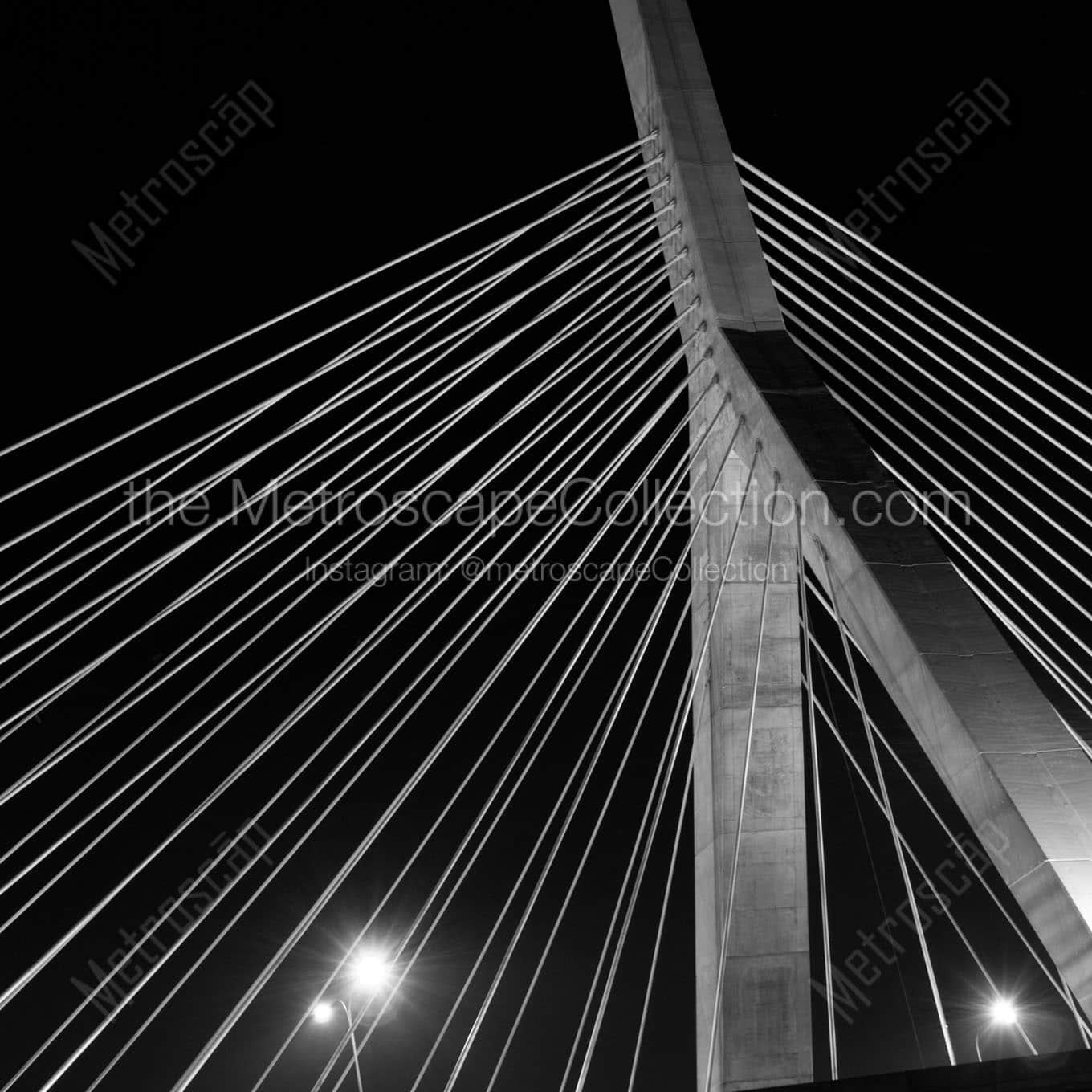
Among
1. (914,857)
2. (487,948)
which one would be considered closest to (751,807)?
(914,857)

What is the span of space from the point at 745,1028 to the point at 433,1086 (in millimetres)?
24167

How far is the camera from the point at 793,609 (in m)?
11.1

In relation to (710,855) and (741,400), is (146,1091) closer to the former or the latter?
(710,855)

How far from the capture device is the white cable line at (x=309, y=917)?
537cm

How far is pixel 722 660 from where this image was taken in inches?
447

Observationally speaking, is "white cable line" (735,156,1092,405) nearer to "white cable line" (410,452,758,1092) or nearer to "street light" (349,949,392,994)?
"white cable line" (410,452,758,1092)

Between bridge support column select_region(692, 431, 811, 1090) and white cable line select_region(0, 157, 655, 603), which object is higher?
white cable line select_region(0, 157, 655, 603)

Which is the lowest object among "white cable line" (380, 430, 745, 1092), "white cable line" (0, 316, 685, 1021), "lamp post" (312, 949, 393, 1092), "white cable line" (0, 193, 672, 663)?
"lamp post" (312, 949, 393, 1092)

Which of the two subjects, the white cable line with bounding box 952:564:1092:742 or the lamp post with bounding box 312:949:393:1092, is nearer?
the white cable line with bounding box 952:564:1092:742

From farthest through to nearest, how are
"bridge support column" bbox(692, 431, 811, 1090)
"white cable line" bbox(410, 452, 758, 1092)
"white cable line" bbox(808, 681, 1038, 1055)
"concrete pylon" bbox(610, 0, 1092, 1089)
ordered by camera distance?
1. "bridge support column" bbox(692, 431, 811, 1090)
2. "white cable line" bbox(808, 681, 1038, 1055)
3. "white cable line" bbox(410, 452, 758, 1092)
4. "concrete pylon" bbox(610, 0, 1092, 1089)

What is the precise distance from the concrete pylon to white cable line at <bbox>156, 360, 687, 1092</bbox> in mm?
1297

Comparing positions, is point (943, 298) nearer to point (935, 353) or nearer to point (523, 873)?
point (935, 353)

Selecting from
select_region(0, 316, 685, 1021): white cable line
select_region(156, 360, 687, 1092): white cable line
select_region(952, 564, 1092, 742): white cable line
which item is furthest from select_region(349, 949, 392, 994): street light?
select_region(952, 564, 1092, 742): white cable line

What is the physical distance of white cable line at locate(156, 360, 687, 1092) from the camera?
17.6ft
